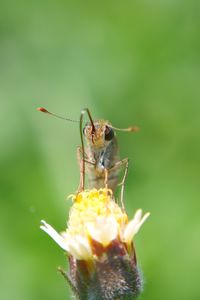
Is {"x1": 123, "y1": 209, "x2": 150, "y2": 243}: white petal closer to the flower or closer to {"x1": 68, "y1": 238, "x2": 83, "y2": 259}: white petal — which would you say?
the flower

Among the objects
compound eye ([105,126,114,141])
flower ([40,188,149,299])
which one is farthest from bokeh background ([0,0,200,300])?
flower ([40,188,149,299])

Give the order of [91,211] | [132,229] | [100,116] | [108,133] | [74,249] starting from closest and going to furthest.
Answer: [74,249] → [132,229] → [91,211] → [108,133] → [100,116]

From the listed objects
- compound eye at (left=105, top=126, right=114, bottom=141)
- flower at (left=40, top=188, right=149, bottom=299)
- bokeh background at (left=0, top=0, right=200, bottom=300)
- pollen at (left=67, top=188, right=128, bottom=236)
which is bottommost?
flower at (left=40, top=188, right=149, bottom=299)

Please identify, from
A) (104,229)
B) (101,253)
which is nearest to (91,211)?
(104,229)

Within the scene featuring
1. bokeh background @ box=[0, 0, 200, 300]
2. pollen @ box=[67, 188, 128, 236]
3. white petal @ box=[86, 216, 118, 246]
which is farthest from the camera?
bokeh background @ box=[0, 0, 200, 300]

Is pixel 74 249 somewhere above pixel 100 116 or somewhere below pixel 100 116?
below

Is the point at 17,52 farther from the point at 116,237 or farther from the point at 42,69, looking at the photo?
the point at 116,237

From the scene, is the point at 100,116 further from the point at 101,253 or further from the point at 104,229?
the point at 101,253
